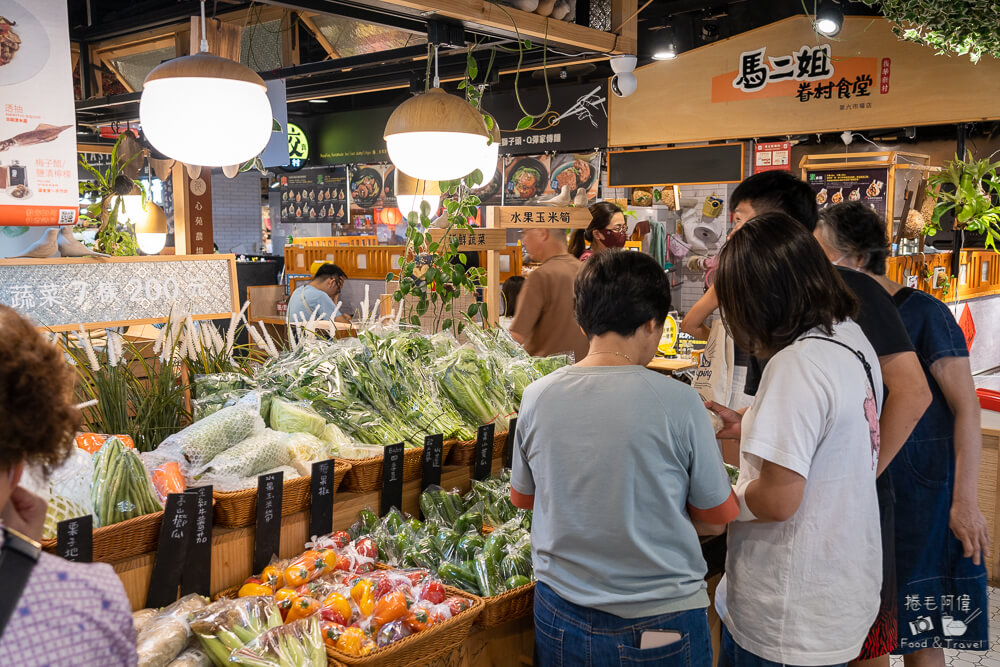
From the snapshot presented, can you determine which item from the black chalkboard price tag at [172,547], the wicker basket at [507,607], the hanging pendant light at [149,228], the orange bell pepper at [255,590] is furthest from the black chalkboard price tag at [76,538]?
the hanging pendant light at [149,228]

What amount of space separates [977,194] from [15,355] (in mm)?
6353

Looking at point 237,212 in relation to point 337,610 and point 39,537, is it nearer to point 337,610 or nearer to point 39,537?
point 337,610

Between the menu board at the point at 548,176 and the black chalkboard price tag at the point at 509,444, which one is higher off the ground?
the menu board at the point at 548,176

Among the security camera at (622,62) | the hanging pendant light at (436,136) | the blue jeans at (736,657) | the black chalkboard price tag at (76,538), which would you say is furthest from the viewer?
the security camera at (622,62)

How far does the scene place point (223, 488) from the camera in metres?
2.06

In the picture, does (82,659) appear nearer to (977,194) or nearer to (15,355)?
(15,355)

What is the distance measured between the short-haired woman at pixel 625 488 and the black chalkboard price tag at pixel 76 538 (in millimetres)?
961

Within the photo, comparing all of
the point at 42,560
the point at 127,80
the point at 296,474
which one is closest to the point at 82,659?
the point at 42,560

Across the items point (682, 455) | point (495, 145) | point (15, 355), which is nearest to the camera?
point (15, 355)

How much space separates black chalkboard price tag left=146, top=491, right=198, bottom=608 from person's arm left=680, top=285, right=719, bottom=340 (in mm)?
1732

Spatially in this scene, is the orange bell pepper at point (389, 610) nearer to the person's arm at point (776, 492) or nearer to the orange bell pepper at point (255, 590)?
the orange bell pepper at point (255, 590)

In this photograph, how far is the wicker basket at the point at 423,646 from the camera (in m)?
1.74

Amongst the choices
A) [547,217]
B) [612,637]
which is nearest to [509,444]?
[612,637]

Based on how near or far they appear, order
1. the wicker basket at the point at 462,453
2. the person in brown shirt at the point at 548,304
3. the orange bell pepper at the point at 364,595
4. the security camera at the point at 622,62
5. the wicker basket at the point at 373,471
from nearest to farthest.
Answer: the orange bell pepper at the point at 364,595
the wicker basket at the point at 373,471
the wicker basket at the point at 462,453
the security camera at the point at 622,62
the person in brown shirt at the point at 548,304
